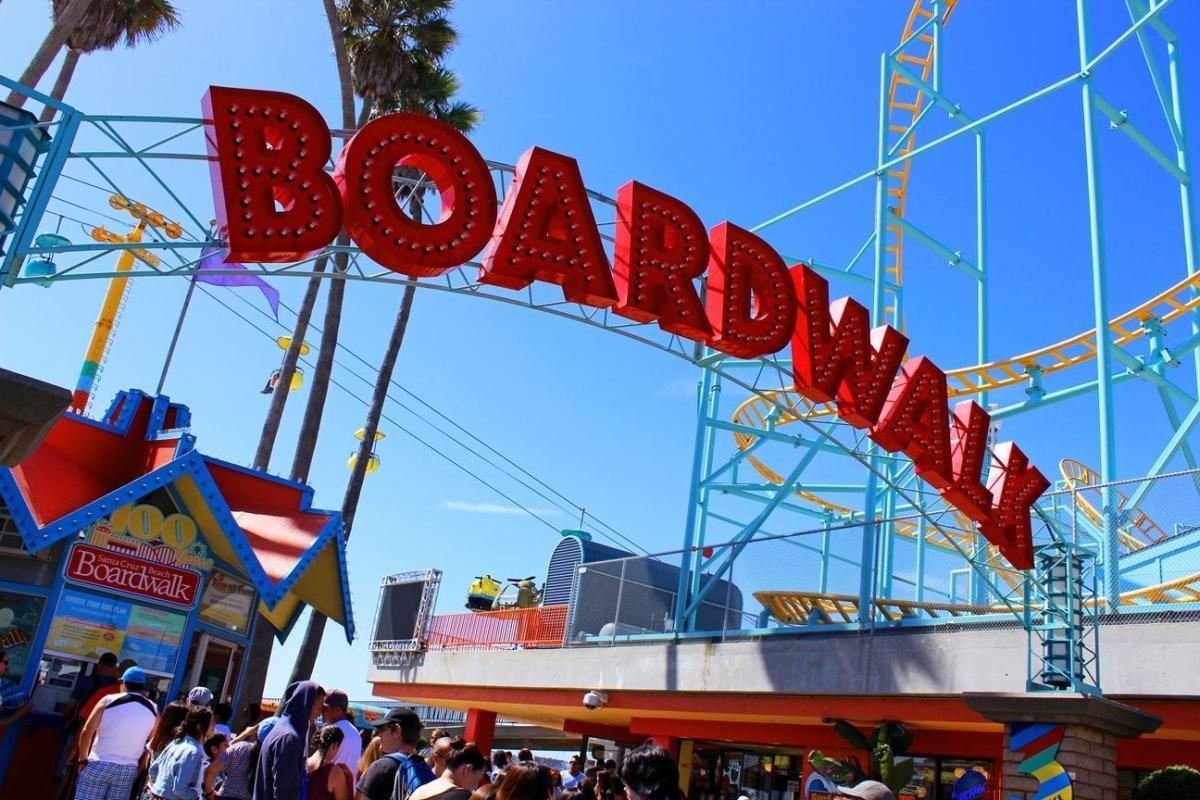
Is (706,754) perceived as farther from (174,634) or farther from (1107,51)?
(1107,51)

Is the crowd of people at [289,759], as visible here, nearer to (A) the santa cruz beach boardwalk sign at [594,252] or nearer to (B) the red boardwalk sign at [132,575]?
(B) the red boardwalk sign at [132,575]

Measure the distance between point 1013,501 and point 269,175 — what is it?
30.5ft

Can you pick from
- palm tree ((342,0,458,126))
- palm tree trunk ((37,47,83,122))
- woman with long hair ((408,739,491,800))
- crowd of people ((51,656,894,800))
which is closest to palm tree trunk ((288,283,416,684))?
palm tree ((342,0,458,126))

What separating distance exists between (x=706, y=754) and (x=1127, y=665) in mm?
8987

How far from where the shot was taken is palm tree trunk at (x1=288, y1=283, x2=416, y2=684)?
19750 millimetres

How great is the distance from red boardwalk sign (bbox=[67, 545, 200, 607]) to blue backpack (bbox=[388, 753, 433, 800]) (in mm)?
7216

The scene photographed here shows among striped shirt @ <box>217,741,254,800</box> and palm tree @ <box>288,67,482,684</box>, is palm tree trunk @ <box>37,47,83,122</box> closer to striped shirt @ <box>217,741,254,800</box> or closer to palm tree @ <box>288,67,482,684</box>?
palm tree @ <box>288,67,482,684</box>

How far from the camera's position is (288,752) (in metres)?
6.75

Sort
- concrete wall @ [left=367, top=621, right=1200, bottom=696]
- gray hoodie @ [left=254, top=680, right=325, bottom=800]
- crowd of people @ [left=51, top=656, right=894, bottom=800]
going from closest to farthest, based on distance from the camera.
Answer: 1. crowd of people @ [left=51, top=656, right=894, bottom=800]
2. gray hoodie @ [left=254, top=680, right=325, bottom=800]
3. concrete wall @ [left=367, top=621, right=1200, bottom=696]

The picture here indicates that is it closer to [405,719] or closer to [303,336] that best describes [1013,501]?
[405,719]

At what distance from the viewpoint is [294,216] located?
395 inches

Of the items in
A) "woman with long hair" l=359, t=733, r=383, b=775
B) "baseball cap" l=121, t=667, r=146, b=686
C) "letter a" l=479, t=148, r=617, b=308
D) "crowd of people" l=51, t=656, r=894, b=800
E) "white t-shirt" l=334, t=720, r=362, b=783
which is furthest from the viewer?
"letter a" l=479, t=148, r=617, b=308

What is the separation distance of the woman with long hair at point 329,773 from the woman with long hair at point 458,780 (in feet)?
6.21

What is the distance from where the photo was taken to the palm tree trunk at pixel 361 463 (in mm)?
19750
